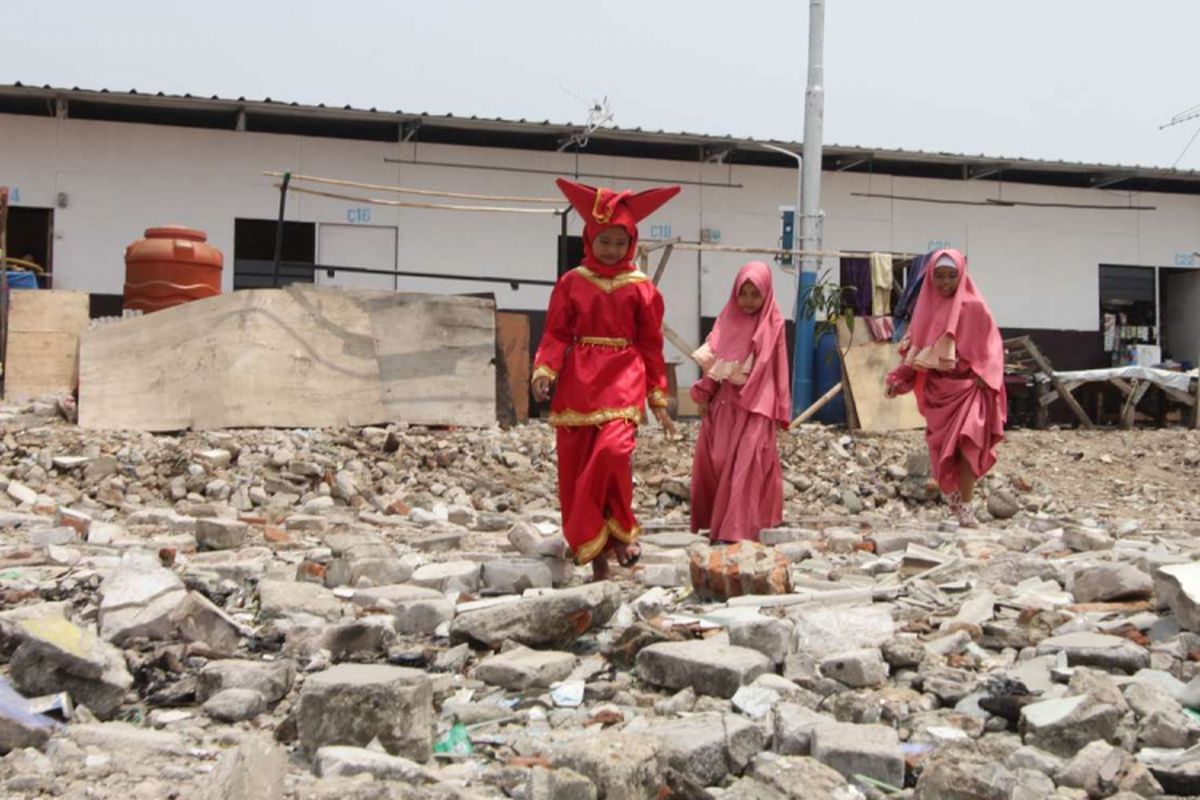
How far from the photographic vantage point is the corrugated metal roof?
14047mm

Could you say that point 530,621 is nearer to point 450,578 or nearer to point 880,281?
point 450,578

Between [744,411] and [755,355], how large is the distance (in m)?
0.32

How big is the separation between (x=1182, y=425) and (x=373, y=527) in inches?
481

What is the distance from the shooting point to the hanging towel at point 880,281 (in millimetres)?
13930

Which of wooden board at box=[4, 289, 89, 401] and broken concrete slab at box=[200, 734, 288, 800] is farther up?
wooden board at box=[4, 289, 89, 401]

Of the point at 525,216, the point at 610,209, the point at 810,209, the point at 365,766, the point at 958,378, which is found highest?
the point at 525,216

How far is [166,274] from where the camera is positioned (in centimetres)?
1193

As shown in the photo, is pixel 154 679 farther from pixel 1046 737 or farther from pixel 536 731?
pixel 1046 737

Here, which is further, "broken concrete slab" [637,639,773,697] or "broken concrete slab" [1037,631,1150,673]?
"broken concrete slab" [1037,631,1150,673]

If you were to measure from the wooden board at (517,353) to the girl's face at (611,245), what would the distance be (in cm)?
676

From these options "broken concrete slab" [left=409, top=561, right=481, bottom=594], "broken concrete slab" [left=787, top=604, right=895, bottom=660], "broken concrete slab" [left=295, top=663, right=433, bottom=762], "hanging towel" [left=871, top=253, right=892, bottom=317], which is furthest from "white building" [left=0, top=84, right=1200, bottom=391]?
"broken concrete slab" [left=295, top=663, right=433, bottom=762]

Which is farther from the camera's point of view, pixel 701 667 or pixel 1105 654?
pixel 1105 654

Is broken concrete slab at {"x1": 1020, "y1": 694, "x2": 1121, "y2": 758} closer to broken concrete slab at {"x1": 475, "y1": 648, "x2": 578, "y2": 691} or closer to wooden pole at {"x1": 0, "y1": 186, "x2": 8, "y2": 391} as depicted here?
broken concrete slab at {"x1": 475, "y1": 648, "x2": 578, "y2": 691}

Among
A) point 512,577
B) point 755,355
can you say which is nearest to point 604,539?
point 512,577
